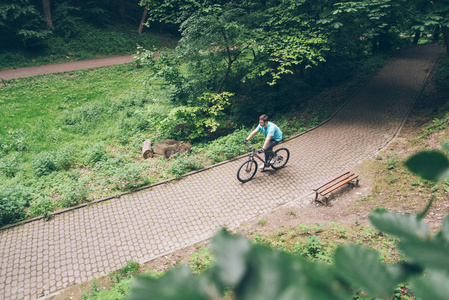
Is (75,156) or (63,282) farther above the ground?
(63,282)

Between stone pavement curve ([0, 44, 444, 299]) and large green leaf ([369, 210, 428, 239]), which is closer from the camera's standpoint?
large green leaf ([369, 210, 428, 239])

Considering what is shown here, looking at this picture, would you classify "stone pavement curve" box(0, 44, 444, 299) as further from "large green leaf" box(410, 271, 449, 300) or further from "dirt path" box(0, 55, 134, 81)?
"dirt path" box(0, 55, 134, 81)

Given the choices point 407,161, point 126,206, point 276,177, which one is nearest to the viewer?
point 407,161

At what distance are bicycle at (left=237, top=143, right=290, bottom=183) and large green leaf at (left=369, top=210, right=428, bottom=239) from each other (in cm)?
759

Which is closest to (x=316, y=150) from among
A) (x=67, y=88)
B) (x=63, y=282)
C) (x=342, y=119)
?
(x=342, y=119)

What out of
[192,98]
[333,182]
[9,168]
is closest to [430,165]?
[333,182]

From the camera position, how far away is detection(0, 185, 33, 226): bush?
754 centimetres

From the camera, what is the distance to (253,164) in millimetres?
8711

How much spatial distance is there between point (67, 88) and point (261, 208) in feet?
58.2

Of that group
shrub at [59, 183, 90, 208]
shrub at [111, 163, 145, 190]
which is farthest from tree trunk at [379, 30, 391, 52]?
shrub at [59, 183, 90, 208]

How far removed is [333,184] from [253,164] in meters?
2.53

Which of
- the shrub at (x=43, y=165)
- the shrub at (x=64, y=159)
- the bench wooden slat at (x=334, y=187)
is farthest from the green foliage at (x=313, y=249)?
the shrub at (x=43, y=165)

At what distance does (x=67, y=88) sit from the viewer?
1869 cm

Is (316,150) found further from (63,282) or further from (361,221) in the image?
(63,282)
